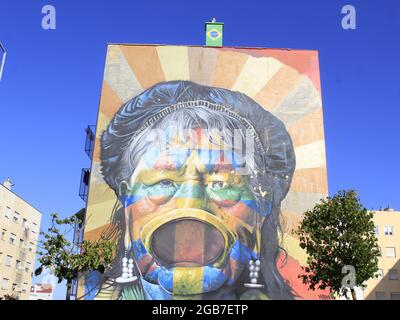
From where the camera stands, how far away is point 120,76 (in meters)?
38.4

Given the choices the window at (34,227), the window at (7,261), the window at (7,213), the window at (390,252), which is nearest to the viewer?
the window at (7,261)

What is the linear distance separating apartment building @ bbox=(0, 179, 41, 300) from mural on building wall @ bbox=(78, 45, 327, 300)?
71.4ft

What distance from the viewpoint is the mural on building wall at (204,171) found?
32438 mm

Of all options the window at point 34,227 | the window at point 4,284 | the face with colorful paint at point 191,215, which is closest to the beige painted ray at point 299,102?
the face with colorful paint at point 191,215

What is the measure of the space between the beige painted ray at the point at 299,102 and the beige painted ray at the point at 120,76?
1245cm

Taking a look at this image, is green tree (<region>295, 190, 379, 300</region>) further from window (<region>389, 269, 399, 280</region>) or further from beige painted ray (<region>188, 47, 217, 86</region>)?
window (<region>389, 269, 399, 280</region>)

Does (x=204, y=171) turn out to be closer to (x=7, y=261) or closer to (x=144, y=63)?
(x=144, y=63)

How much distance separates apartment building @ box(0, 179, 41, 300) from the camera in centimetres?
5044

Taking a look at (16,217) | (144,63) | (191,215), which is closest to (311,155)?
(191,215)

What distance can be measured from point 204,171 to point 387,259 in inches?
1291

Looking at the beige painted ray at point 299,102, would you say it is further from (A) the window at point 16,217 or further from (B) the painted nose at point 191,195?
(A) the window at point 16,217

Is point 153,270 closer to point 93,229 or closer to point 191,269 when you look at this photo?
point 191,269
